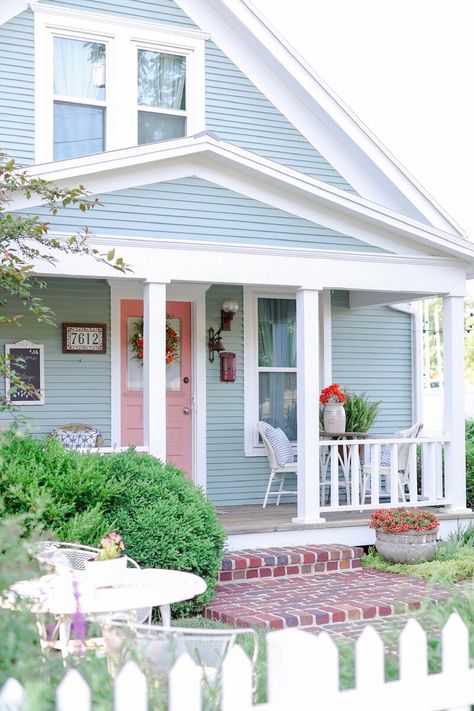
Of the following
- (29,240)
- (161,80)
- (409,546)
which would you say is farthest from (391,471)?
(161,80)

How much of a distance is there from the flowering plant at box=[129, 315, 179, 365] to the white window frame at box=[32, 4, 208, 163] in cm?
203

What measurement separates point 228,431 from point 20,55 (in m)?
4.74

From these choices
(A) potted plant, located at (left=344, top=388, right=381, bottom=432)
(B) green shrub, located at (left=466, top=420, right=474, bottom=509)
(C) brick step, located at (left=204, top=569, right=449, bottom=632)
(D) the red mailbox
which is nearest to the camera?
(C) brick step, located at (left=204, top=569, right=449, bottom=632)

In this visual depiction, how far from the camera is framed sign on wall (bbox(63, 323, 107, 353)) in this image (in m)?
10.1

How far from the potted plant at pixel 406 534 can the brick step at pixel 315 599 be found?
0.84ft

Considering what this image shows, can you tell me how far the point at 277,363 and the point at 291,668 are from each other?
29.0ft

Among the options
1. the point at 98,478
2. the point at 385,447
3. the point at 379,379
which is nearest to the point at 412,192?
the point at 379,379

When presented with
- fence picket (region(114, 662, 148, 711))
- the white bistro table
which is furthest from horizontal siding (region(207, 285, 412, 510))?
fence picket (region(114, 662, 148, 711))

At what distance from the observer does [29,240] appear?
8258 mm

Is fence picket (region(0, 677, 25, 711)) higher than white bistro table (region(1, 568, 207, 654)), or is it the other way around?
fence picket (region(0, 677, 25, 711))

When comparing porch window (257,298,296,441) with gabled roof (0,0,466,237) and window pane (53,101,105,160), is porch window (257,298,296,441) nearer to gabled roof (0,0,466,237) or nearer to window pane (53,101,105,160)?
gabled roof (0,0,466,237)

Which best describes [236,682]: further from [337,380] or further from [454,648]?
[337,380]

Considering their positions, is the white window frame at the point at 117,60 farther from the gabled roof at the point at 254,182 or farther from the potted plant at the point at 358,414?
the potted plant at the point at 358,414

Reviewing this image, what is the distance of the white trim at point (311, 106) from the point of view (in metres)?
10.9
